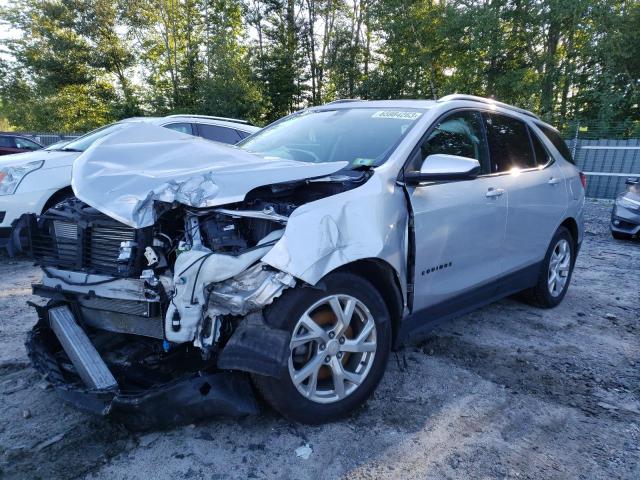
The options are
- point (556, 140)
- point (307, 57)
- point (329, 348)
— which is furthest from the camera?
point (307, 57)

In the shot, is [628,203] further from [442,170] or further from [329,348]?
[329,348]

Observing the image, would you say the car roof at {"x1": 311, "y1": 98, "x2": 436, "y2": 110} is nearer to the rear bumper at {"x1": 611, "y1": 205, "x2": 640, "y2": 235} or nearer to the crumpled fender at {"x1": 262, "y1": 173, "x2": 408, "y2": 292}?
the crumpled fender at {"x1": 262, "y1": 173, "x2": 408, "y2": 292}

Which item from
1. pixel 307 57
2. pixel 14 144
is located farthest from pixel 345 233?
pixel 307 57

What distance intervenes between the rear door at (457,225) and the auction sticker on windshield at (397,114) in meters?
0.17

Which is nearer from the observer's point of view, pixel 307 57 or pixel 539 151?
pixel 539 151

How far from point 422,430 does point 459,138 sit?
6.64 ft

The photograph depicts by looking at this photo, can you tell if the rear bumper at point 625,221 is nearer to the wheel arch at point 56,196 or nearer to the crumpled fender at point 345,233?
the crumpled fender at point 345,233

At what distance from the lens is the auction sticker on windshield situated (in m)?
3.12

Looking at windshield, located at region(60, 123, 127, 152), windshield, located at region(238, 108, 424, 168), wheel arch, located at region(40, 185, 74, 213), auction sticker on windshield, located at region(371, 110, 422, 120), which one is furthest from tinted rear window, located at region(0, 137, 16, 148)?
auction sticker on windshield, located at region(371, 110, 422, 120)

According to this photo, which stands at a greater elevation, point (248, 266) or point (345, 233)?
point (345, 233)

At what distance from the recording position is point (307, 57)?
28328mm

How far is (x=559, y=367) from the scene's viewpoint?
326 cm

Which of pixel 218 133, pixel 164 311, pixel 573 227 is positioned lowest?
pixel 573 227

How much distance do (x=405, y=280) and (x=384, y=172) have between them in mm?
646
